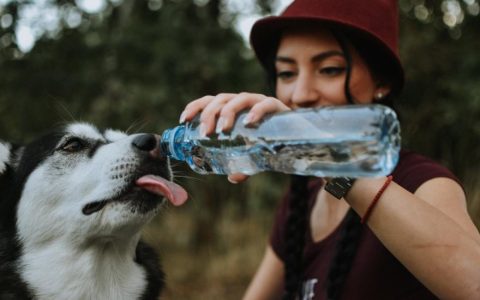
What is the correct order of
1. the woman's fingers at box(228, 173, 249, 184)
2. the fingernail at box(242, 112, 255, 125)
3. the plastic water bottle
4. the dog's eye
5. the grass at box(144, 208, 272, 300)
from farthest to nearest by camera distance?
the grass at box(144, 208, 272, 300) → the dog's eye → the woman's fingers at box(228, 173, 249, 184) → the fingernail at box(242, 112, 255, 125) → the plastic water bottle

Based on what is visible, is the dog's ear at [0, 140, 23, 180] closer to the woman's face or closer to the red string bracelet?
the woman's face

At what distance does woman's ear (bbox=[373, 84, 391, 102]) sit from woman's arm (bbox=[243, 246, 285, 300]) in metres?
0.81

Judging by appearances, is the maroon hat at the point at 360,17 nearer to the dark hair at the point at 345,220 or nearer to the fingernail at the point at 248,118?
the dark hair at the point at 345,220

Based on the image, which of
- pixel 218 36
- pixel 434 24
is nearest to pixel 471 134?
pixel 434 24

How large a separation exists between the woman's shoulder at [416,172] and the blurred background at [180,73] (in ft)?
6.53

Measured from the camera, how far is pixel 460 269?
157cm

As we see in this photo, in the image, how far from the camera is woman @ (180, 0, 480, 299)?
5.13 ft

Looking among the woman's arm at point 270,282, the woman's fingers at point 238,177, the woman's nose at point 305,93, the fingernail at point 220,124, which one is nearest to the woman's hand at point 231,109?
the fingernail at point 220,124

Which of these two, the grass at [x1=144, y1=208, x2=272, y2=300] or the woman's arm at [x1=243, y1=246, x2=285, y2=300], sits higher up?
the woman's arm at [x1=243, y1=246, x2=285, y2=300]

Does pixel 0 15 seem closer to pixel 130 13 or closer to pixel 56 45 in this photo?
pixel 56 45

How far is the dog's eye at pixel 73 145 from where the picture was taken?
84.0 inches

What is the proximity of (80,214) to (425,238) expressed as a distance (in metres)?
1.03

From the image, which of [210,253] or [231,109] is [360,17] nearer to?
[231,109]

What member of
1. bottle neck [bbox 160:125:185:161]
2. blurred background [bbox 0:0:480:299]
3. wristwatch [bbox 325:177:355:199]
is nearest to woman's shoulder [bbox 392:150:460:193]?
wristwatch [bbox 325:177:355:199]
